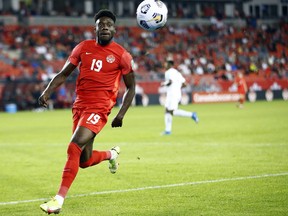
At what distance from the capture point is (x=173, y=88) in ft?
73.7

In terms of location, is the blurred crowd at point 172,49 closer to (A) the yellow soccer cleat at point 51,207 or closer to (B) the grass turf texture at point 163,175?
(B) the grass turf texture at point 163,175

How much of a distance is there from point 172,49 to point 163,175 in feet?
136

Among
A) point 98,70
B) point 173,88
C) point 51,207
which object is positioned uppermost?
point 98,70

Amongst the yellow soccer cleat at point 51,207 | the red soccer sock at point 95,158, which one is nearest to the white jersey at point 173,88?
the red soccer sock at point 95,158

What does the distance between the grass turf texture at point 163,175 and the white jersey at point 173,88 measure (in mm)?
973

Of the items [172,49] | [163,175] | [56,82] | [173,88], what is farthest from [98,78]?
[172,49]

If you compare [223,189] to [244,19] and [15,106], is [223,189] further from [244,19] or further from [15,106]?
[244,19]

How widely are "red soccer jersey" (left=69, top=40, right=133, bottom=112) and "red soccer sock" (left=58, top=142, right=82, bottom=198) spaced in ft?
2.20

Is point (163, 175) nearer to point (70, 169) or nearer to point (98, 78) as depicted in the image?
point (98, 78)

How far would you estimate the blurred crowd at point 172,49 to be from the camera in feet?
143

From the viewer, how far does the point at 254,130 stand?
22250mm

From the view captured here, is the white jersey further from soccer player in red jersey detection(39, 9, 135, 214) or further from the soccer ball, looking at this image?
soccer player in red jersey detection(39, 9, 135, 214)

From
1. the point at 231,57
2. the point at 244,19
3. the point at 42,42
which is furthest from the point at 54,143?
the point at 244,19

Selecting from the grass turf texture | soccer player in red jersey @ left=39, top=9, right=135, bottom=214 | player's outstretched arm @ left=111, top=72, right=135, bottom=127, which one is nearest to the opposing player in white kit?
the grass turf texture
